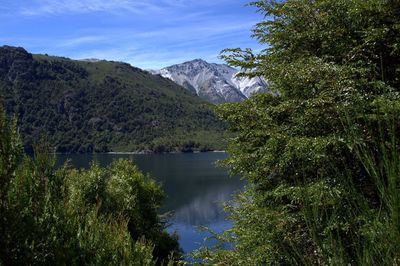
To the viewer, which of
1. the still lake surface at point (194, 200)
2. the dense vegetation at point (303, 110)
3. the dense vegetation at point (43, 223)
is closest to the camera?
the dense vegetation at point (43, 223)

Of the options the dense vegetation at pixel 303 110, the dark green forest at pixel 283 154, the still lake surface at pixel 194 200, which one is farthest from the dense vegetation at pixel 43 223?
the still lake surface at pixel 194 200

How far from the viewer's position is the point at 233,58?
59.2 ft

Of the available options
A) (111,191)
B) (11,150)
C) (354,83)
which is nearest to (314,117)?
(354,83)

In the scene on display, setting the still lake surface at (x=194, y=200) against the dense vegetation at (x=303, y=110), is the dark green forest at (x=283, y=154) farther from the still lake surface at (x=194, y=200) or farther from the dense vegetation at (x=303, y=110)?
the still lake surface at (x=194, y=200)

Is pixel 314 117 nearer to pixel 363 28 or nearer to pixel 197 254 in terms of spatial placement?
pixel 363 28

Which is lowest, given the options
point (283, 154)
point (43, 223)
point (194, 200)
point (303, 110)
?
point (194, 200)

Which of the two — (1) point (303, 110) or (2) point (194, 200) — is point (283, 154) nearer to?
(1) point (303, 110)

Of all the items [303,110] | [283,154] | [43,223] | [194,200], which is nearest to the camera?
[43,223]

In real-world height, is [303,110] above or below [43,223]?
above

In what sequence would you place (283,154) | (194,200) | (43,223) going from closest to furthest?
(43,223), (283,154), (194,200)

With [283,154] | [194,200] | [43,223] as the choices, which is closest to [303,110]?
[283,154]

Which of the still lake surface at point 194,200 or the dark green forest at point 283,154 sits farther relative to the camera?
Result: the still lake surface at point 194,200

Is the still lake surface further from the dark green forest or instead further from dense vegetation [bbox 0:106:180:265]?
dense vegetation [bbox 0:106:180:265]

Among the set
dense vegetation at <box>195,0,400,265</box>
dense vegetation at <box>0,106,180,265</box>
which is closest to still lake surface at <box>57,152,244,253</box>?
dense vegetation at <box>195,0,400,265</box>
